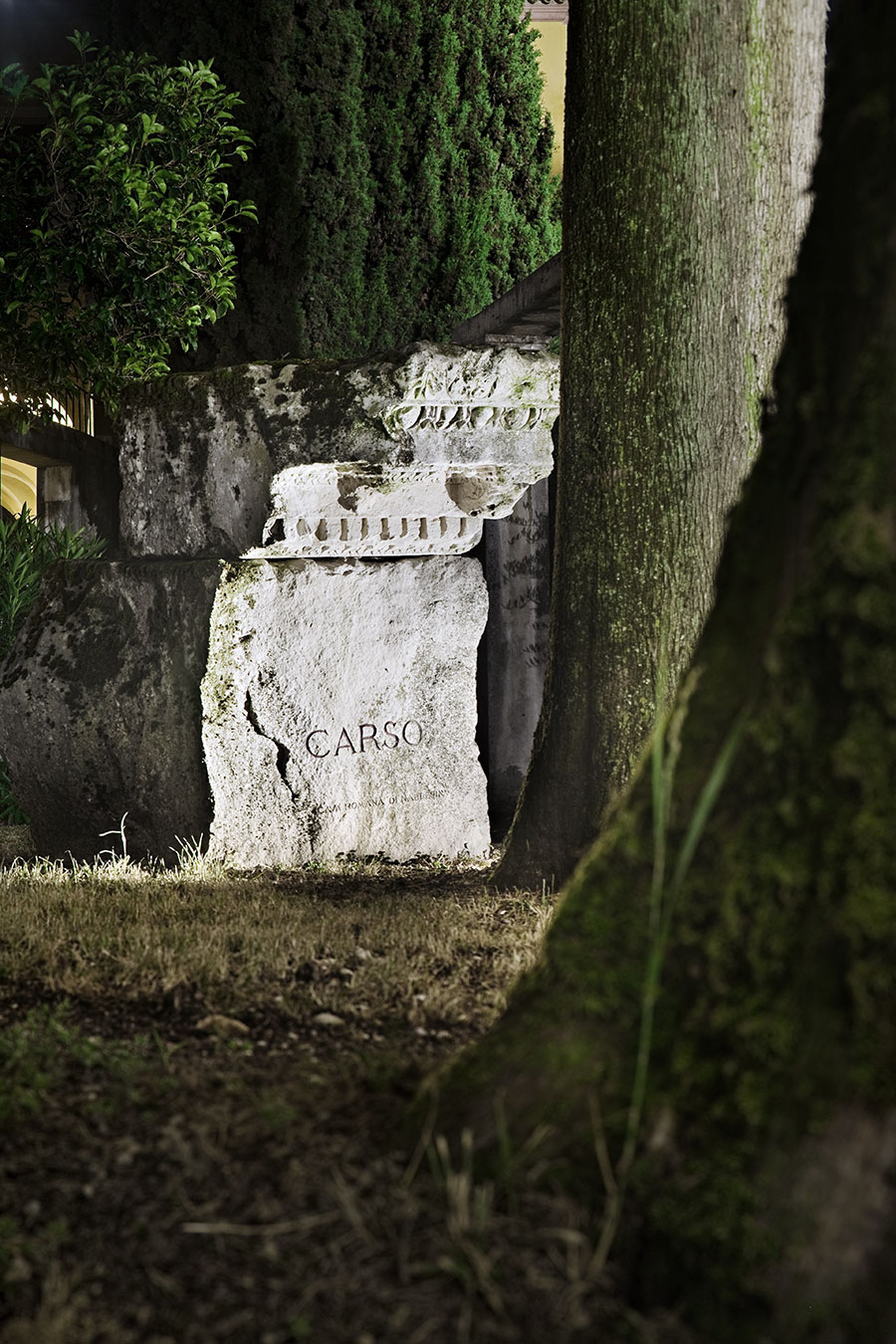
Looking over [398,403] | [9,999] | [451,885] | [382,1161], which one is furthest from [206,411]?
[382,1161]

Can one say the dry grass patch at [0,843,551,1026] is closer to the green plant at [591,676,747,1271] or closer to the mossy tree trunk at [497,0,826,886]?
the mossy tree trunk at [497,0,826,886]

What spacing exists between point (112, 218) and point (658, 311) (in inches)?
105

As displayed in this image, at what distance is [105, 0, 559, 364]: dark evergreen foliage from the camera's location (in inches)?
279

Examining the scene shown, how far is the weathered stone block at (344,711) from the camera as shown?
4309 millimetres

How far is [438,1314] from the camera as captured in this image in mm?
1314

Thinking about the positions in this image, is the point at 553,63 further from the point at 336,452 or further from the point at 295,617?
the point at 295,617

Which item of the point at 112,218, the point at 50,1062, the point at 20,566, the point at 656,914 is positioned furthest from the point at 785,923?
the point at 20,566

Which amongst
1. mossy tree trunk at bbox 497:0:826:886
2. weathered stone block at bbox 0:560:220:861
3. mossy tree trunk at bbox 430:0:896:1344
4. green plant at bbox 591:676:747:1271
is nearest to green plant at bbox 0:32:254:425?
weathered stone block at bbox 0:560:220:861

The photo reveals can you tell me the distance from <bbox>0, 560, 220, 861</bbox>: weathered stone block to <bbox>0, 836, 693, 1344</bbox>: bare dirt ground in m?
1.51

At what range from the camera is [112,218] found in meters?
4.91

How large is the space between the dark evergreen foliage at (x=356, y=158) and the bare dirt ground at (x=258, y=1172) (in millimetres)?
5273

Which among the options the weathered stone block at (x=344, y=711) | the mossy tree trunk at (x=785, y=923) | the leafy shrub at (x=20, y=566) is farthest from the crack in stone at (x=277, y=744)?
the mossy tree trunk at (x=785, y=923)

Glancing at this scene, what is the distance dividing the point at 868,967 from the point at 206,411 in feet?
11.8

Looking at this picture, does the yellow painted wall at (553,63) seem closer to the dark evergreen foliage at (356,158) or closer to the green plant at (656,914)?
the dark evergreen foliage at (356,158)
